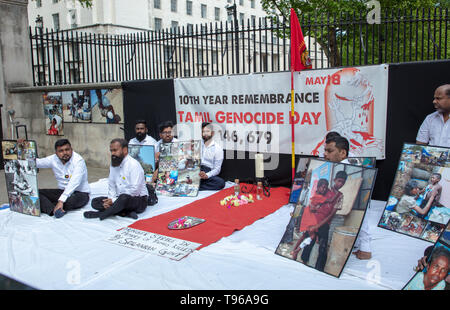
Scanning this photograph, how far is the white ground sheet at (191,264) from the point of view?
3576 millimetres

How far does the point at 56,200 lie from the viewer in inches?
238

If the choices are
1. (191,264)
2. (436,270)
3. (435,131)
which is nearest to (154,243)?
(191,264)

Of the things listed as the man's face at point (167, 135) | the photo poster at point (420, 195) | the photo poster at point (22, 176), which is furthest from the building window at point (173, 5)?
the photo poster at point (420, 195)

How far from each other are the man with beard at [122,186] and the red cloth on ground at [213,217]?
1.16 feet

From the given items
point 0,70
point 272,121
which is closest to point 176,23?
point 0,70

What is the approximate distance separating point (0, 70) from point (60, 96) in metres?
2.10

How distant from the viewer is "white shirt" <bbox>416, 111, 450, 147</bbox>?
5.09 m

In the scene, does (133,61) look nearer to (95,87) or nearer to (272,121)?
(95,87)

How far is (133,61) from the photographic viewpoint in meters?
10.3

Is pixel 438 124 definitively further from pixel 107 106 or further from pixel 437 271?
pixel 107 106

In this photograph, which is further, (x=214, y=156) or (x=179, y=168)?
(x=214, y=156)

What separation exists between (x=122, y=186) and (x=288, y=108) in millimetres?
3046

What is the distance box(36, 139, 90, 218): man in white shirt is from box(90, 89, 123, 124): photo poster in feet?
10.3

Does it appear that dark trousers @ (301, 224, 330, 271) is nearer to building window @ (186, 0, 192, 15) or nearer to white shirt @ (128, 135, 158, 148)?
white shirt @ (128, 135, 158, 148)
